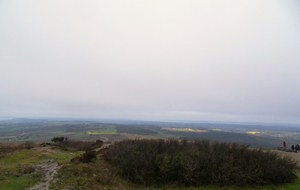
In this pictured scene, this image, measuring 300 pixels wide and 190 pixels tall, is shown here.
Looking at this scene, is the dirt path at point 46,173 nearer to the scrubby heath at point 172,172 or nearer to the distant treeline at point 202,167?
the scrubby heath at point 172,172

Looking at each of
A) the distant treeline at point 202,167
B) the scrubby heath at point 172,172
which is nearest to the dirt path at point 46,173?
the scrubby heath at point 172,172

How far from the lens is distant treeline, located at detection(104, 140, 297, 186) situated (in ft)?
61.3

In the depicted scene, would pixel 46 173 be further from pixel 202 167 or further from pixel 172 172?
pixel 202 167

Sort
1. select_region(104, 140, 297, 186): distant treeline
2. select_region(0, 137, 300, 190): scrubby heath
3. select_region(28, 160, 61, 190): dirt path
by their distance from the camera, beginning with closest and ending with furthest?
select_region(28, 160, 61, 190): dirt path < select_region(0, 137, 300, 190): scrubby heath < select_region(104, 140, 297, 186): distant treeline

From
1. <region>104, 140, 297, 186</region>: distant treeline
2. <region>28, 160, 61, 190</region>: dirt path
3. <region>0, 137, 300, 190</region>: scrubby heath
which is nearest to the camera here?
<region>28, 160, 61, 190</region>: dirt path

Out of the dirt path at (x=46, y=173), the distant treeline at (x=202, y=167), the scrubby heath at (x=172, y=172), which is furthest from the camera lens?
the distant treeline at (x=202, y=167)

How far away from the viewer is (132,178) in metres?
19.2

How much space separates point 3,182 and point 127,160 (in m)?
8.10

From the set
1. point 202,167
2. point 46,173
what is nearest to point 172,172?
point 202,167

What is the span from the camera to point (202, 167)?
19.3 meters

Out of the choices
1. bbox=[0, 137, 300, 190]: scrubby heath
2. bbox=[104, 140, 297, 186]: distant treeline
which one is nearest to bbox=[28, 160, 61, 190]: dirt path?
bbox=[0, 137, 300, 190]: scrubby heath

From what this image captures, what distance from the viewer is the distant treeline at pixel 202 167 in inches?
736

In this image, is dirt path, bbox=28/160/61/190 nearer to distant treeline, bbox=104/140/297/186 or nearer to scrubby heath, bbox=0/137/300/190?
scrubby heath, bbox=0/137/300/190

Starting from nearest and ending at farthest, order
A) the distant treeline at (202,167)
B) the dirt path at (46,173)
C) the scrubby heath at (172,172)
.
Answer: the dirt path at (46,173) → the scrubby heath at (172,172) → the distant treeline at (202,167)
